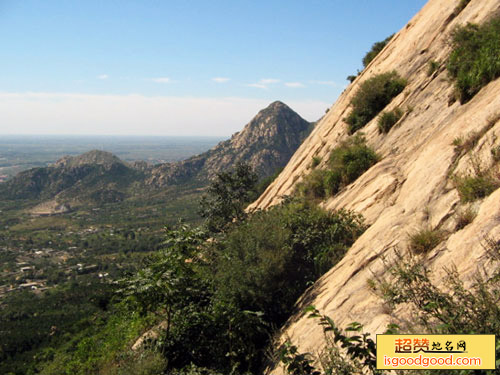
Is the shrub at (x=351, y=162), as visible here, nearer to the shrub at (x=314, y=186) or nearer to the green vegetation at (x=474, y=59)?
the shrub at (x=314, y=186)

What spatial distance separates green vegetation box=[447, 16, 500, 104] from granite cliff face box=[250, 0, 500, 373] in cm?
46

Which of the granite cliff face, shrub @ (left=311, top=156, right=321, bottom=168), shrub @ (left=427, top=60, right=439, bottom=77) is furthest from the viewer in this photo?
shrub @ (left=311, top=156, right=321, bottom=168)

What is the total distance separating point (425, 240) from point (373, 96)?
41.8ft

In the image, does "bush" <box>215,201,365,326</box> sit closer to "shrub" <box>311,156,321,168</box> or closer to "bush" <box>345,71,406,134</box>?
"shrub" <box>311,156,321,168</box>

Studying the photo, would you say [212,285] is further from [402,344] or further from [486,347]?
[486,347]

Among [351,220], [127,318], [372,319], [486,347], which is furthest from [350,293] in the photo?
[127,318]

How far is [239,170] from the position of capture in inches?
1152

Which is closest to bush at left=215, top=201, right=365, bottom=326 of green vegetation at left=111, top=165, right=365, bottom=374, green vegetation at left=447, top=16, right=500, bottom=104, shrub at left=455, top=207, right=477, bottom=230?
green vegetation at left=111, top=165, right=365, bottom=374

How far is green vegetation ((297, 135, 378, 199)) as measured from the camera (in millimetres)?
13602

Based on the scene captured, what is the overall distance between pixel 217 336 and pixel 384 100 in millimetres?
15412

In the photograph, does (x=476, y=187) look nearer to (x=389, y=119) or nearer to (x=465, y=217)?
(x=465, y=217)

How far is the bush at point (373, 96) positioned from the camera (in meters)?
16.5

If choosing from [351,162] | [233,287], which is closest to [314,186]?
[351,162]

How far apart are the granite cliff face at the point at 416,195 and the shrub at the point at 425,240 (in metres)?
0.17
